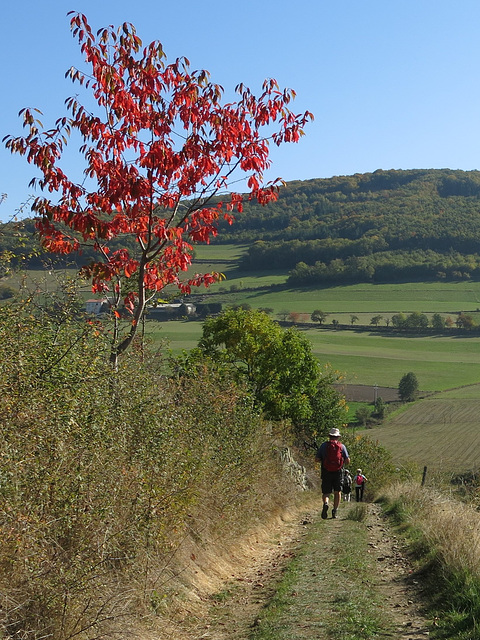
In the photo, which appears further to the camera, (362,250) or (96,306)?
(362,250)

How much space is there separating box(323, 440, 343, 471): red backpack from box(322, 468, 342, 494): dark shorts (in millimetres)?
131

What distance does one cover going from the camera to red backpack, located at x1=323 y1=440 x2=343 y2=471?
13070mm

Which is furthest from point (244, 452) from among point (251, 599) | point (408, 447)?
point (408, 447)

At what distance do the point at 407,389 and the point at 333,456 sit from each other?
265 feet

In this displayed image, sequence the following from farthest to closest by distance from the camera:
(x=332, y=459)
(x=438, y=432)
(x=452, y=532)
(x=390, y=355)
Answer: (x=390, y=355), (x=438, y=432), (x=332, y=459), (x=452, y=532)

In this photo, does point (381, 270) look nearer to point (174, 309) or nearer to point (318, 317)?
point (318, 317)

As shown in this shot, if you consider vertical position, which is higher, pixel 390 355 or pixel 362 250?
pixel 362 250

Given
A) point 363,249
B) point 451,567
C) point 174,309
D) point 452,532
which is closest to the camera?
point 451,567

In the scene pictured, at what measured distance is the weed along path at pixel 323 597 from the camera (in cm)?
652

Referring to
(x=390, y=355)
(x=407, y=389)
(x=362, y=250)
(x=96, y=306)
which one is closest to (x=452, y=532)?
(x=96, y=306)

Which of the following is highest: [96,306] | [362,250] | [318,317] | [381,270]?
[362,250]

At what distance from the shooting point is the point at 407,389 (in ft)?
299

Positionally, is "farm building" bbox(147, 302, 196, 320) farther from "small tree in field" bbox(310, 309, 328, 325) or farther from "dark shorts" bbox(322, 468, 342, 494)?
"small tree in field" bbox(310, 309, 328, 325)

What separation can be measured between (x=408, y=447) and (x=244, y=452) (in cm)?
6079
